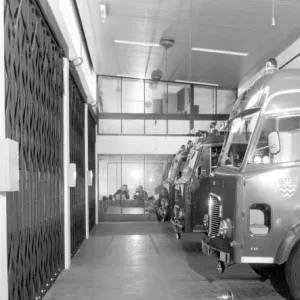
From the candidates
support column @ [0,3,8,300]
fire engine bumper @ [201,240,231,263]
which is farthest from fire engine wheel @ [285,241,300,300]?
support column @ [0,3,8,300]

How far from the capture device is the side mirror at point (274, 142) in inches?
195

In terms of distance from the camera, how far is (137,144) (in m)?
15.7

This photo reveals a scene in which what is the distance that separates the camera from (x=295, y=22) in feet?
30.2

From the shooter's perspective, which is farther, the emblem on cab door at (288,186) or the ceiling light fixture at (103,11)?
the ceiling light fixture at (103,11)

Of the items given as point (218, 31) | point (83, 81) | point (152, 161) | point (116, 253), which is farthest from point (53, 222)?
point (152, 161)

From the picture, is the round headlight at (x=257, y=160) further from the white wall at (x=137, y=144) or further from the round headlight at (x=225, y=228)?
the white wall at (x=137, y=144)

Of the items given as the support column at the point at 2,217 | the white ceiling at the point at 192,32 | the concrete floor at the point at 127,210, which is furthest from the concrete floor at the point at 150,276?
the white ceiling at the point at 192,32

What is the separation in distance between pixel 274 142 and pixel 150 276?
11.0 feet

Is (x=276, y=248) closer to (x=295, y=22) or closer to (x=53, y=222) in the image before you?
(x=53, y=222)

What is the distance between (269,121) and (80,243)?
6.40m

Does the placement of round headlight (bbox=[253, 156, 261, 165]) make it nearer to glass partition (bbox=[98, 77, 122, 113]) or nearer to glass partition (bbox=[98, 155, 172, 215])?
glass partition (bbox=[98, 155, 172, 215])

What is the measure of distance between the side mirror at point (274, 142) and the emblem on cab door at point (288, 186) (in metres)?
0.46

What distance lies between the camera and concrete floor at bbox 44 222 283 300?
5914 millimetres

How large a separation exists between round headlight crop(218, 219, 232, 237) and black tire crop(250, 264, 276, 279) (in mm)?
1189
